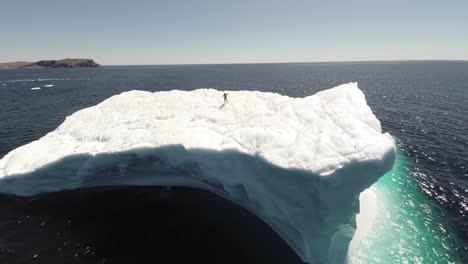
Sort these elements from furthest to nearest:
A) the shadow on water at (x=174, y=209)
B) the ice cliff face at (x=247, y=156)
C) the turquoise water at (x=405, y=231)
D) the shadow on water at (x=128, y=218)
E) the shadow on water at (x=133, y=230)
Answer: the turquoise water at (x=405, y=231) → the shadow on water at (x=128, y=218) → the shadow on water at (x=133, y=230) → the shadow on water at (x=174, y=209) → the ice cliff face at (x=247, y=156)

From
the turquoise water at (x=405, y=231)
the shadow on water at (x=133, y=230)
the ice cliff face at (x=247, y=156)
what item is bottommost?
the turquoise water at (x=405, y=231)

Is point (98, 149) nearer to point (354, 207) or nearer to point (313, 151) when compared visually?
point (313, 151)

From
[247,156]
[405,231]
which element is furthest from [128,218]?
[405,231]

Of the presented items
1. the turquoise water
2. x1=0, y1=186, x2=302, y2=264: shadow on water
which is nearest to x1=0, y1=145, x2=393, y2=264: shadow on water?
x1=0, y1=186, x2=302, y2=264: shadow on water

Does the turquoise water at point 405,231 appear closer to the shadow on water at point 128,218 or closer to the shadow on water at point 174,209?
the shadow on water at point 174,209

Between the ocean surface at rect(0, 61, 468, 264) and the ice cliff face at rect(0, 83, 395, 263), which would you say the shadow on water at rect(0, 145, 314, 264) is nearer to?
the ocean surface at rect(0, 61, 468, 264)

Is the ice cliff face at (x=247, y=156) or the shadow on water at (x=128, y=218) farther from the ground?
the ice cliff face at (x=247, y=156)

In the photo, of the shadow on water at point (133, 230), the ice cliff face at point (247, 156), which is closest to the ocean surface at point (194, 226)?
the shadow on water at point (133, 230)
